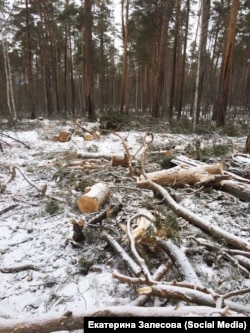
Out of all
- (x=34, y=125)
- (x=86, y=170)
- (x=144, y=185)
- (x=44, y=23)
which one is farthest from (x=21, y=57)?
(x=144, y=185)

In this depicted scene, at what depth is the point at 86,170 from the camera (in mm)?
6406

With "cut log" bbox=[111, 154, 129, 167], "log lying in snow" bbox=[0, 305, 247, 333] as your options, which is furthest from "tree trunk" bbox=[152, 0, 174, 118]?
"log lying in snow" bbox=[0, 305, 247, 333]

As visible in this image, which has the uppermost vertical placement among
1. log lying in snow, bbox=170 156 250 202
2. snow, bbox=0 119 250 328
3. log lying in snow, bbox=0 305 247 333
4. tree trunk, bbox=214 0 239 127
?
tree trunk, bbox=214 0 239 127

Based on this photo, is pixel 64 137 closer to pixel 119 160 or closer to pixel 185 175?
pixel 119 160

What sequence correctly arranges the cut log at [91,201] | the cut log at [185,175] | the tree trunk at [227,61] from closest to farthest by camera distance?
the cut log at [91,201] < the cut log at [185,175] < the tree trunk at [227,61]

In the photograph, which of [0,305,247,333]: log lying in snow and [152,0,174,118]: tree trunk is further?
[152,0,174,118]: tree trunk

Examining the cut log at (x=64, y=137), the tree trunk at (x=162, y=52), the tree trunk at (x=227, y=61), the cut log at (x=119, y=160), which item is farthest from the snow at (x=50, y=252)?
the tree trunk at (x=162, y=52)

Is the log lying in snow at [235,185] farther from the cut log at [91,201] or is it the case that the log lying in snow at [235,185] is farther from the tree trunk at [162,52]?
the tree trunk at [162,52]

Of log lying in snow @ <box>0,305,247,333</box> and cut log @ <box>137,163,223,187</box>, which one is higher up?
cut log @ <box>137,163,223,187</box>

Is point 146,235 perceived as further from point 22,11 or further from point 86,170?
point 22,11

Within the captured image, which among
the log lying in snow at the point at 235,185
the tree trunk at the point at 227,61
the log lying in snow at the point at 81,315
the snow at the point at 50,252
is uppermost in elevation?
the tree trunk at the point at 227,61

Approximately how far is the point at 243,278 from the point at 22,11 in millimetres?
18343

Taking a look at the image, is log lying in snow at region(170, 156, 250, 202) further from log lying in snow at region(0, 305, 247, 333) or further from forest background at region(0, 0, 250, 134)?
forest background at region(0, 0, 250, 134)

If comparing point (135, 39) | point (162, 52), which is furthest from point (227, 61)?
point (135, 39)
